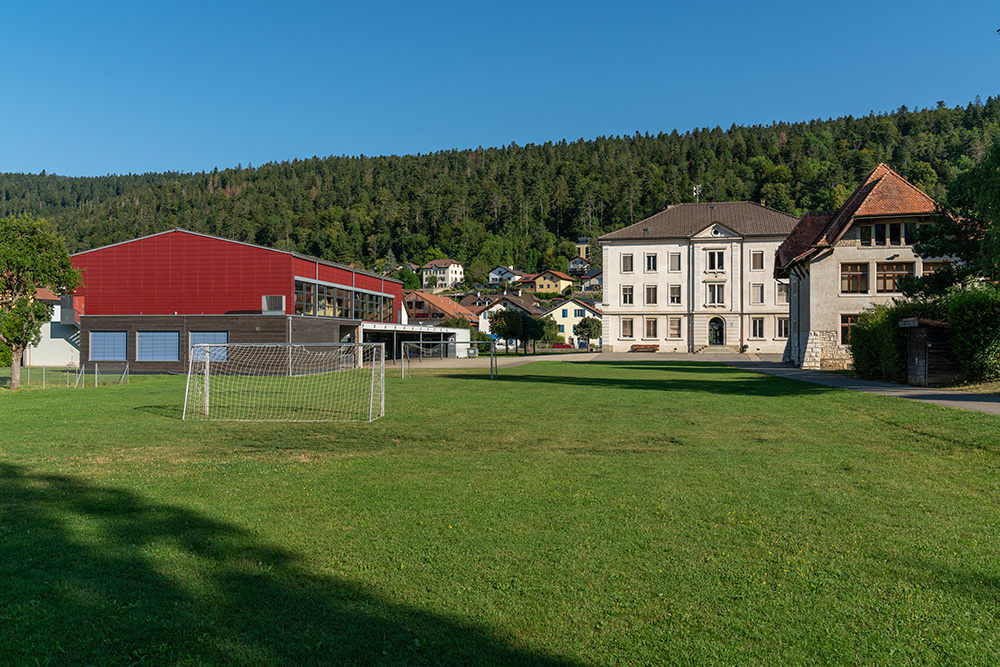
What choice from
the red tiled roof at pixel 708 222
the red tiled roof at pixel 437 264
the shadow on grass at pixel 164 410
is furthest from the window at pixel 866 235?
the red tiled roof at pixel 437 264

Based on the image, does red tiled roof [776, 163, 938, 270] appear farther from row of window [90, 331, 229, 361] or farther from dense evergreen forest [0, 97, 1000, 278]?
dense evergreen forest [0, 97, 1000, 278]

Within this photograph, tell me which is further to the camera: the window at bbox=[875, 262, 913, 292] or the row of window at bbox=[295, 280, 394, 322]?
the row of window at bbox=[295, 280, 394, 322]

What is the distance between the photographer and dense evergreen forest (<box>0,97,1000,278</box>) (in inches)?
5507

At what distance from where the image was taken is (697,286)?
67.0 m

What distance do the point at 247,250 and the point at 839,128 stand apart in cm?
16668

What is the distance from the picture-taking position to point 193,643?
4.00m

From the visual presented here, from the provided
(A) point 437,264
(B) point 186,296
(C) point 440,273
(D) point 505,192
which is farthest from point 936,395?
(D) point 505,192

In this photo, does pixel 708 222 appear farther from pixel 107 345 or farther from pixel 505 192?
pixel 505 192

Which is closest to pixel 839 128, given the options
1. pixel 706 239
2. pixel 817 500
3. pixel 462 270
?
pixel 462 270

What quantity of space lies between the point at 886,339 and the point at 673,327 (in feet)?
138

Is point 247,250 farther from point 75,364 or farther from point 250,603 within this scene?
point 250,603

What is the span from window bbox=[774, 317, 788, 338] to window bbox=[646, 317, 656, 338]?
11.3 meters

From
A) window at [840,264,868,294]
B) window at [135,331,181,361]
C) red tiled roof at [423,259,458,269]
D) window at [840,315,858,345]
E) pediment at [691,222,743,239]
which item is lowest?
window at [135,331,181,361]

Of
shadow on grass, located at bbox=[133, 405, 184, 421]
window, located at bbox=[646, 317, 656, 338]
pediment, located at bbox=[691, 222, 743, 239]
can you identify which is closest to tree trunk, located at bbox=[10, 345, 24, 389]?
shadow on grass, located at bbox=[133, 405, 184, 421]
